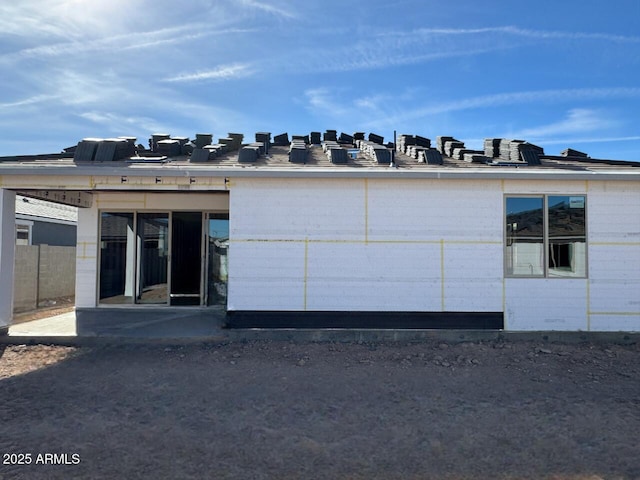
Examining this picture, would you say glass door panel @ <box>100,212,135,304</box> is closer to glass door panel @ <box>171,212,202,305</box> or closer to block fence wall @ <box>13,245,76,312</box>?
glass door panel @ <box>171,212,202,305</box>

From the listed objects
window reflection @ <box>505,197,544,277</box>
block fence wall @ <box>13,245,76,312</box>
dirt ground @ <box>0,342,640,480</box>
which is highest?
window reflection @ <box>505,197,544,277</box>

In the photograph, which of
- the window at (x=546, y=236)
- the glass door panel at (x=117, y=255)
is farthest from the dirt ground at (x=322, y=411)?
the glass door panel at (x=117, y=255)

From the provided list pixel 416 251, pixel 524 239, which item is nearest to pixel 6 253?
pixel 416 251

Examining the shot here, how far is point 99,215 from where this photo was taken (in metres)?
11.0

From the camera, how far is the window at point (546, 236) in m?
8.27

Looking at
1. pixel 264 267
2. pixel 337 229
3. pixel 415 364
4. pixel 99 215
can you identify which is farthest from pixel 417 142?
pixel 99 215

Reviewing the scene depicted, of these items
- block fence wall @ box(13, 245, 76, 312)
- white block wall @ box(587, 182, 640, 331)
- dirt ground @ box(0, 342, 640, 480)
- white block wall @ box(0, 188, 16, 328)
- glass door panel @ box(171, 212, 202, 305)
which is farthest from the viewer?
block fence wall @ box(13, 245, 76, 312)

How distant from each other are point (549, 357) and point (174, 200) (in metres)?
8.41

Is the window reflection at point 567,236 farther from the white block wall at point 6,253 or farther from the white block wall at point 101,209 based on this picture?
the white block wall at point 6,253

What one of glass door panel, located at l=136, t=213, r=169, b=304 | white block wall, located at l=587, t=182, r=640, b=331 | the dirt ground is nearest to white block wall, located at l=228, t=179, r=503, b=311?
the dirt ground

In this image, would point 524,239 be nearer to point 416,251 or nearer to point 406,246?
point 416,251

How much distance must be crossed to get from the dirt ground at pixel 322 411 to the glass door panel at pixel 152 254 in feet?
11.5

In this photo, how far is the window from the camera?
827 cm

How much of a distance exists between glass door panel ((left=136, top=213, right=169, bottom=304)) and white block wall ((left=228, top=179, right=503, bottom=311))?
345 centimetres
